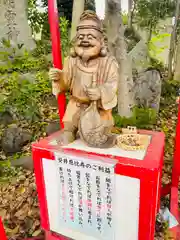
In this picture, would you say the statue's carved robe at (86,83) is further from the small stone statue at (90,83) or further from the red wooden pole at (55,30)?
the red wooden pole at (55,30)

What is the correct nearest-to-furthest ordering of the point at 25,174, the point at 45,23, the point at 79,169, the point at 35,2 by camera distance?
the point at 79,169 → the point at 25,174 → the point at 35,2 → the point at 45,23

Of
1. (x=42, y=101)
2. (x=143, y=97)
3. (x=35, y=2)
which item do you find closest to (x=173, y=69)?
(x=143, y=97)

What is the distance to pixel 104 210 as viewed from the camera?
1.36 metres

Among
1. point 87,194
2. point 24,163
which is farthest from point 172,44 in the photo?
point 87,194

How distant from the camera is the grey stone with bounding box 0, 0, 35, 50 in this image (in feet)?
10.8

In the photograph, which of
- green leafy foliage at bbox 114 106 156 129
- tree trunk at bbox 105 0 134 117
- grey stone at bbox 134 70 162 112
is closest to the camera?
tree trunk at bbox 105 0 134 117

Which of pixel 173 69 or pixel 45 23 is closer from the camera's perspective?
pixel 173 69

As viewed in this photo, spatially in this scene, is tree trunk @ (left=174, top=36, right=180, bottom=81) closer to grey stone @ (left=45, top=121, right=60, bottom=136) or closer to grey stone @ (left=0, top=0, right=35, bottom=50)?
grey stone @ (left=45, top=121, right=60, bottom=136)

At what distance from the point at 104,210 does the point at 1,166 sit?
1.65 metres

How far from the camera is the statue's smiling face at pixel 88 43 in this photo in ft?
4.14

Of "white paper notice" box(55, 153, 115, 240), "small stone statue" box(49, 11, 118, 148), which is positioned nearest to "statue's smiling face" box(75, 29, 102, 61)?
"small stone statue" box(49, 11, 118, 148)

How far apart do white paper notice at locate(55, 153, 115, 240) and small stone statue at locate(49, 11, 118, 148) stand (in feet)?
0.59

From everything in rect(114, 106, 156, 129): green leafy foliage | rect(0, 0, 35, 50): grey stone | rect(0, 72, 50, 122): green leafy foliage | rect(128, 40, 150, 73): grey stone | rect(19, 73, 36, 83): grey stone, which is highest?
rect(0, 0, 35, 50): grey stone

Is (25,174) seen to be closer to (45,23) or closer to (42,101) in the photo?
(42,101)
